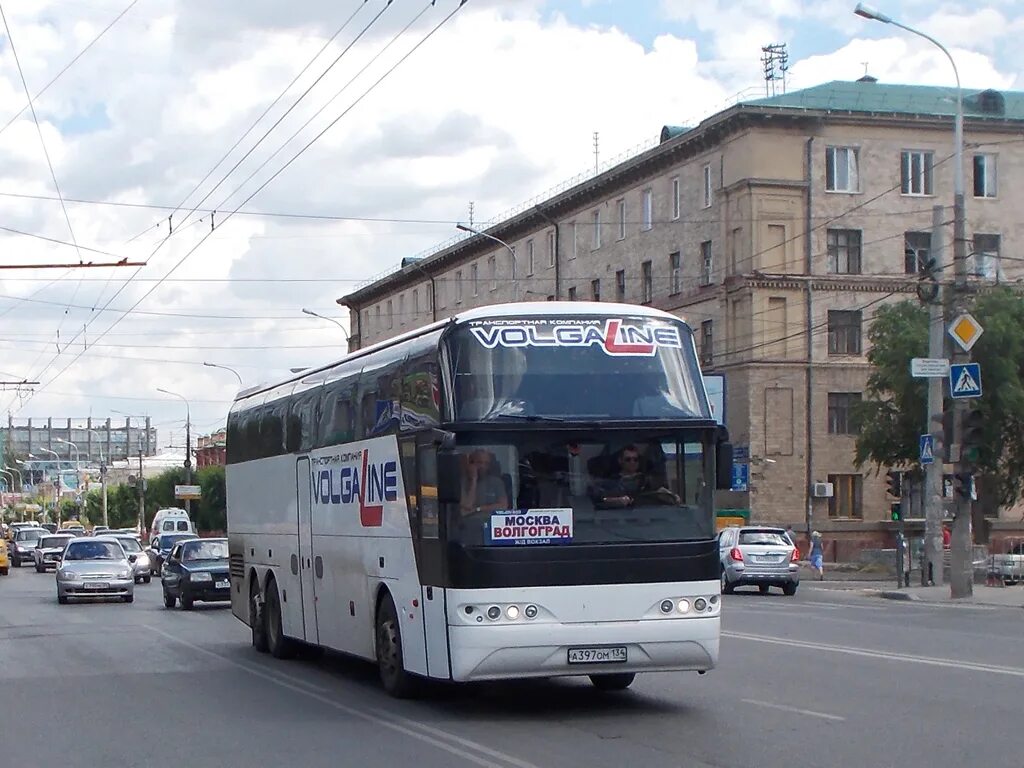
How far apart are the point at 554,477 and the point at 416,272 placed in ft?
247

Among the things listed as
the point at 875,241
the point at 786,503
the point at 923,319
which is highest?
the point at 875,241

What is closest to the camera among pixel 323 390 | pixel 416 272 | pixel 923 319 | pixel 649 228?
pixel 323 390

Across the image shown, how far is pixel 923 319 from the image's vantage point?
49094 millimetres

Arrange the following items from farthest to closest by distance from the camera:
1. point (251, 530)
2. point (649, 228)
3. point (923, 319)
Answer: point (649, 228), point (923, 319), point (251, 530)

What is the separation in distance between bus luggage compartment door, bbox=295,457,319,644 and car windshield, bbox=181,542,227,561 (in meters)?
16.2

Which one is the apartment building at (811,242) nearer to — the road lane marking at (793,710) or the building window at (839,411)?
the building window at (839,411)

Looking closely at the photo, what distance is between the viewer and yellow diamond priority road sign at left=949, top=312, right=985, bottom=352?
1241 inches

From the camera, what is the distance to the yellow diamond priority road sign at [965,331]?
3152 cm

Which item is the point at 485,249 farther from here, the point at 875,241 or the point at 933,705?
the point at 933,705

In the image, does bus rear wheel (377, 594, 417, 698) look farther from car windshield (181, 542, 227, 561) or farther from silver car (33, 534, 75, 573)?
silver car (33, 534, 75, 573)

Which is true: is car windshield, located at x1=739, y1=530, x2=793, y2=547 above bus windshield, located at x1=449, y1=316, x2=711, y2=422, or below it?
below

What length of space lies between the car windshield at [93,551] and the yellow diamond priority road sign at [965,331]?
1978 cm

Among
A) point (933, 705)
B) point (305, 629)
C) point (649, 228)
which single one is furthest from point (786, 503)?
point (933, 705)

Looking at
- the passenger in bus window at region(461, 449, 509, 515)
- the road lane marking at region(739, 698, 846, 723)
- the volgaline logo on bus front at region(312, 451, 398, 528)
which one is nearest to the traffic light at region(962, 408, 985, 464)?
the volgaline logo on bus front at region(312, 451, 398, 528)
